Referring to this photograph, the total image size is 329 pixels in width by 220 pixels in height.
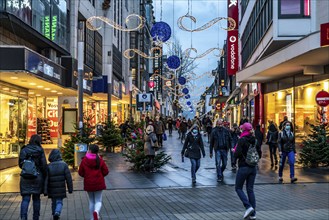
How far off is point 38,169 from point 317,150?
12.3 m

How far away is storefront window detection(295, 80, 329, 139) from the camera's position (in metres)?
26.0

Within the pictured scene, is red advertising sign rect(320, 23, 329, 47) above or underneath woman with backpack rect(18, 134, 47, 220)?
above

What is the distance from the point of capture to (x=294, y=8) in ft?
85.3

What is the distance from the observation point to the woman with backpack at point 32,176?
29.2 ft

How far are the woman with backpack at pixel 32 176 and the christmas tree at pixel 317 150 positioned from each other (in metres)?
12.1

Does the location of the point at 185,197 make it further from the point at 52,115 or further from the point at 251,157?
the point at 52,115

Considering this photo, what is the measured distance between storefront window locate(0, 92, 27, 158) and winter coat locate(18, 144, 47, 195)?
36.6 feet

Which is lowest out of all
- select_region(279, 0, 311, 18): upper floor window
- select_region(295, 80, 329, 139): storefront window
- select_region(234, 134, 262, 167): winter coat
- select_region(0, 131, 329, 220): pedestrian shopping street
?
select_region(0, 131, 329, 220): pedestrian shopping street

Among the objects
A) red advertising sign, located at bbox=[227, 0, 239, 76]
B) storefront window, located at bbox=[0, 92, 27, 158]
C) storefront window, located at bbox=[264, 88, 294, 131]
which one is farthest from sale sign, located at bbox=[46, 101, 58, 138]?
red advertising sign, located at bbox=[227, 0, 239, 76]

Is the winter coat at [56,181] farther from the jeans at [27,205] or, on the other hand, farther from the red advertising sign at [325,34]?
the red advertising sign at [325,34]

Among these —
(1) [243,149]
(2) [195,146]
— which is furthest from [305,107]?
(1) [243,149]

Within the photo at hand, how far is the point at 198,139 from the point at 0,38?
983cm

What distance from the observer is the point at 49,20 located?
24.8m

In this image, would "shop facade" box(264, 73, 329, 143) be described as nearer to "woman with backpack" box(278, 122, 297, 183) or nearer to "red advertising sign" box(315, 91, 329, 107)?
"red advertising sign" box(315, 91, 329, 107)
